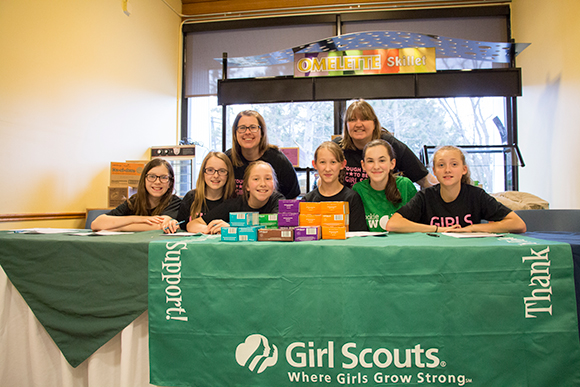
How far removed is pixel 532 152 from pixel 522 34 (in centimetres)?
162

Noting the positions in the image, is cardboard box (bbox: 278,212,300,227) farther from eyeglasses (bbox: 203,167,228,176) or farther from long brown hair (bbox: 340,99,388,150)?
long brown hair (bbox: 340,99,388,150)

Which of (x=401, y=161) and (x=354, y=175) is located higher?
(x=401, y=161)

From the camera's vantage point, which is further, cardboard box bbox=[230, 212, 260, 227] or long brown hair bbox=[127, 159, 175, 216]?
long brown hair bbox=[127, 159, 175, 216]

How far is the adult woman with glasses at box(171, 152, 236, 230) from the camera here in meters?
1.98

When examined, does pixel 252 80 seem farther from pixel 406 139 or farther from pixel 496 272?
pixel 496 272

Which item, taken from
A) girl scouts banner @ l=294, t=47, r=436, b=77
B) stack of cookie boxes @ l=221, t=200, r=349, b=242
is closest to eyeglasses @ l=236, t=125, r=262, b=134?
stack of cookie boxes @ l=221, t=200, r=349, b=242

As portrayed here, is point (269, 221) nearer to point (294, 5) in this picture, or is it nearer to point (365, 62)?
point (365, 62)

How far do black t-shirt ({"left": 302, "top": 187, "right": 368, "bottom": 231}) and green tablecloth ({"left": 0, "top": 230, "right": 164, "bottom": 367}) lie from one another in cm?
95

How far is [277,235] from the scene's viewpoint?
1247 millimetres

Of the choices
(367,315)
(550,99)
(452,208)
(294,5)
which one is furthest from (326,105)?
(367,315)

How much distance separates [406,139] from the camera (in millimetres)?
4934

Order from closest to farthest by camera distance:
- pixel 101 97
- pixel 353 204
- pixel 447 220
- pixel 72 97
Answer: pixel 447 220 → pixel 353 204 → pixel 72 97 → pixel 101 97

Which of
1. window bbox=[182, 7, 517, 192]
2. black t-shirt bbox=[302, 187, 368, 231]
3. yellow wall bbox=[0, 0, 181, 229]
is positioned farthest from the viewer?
window bbox=[182, 7, 517, 192]

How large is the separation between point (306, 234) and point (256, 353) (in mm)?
438
